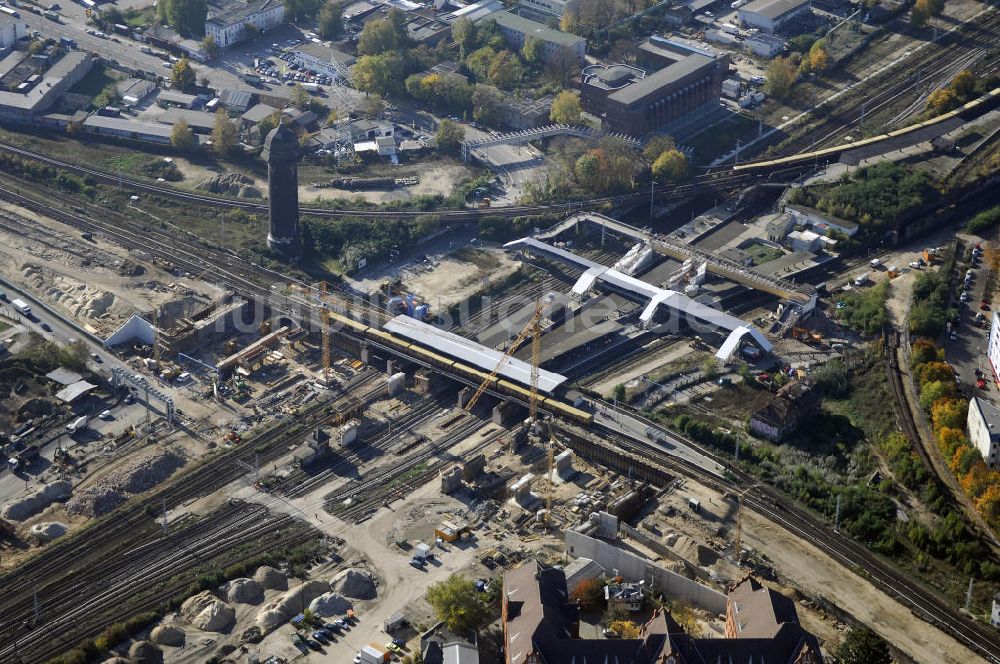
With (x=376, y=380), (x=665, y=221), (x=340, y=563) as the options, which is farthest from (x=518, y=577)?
(x=665, y=221)

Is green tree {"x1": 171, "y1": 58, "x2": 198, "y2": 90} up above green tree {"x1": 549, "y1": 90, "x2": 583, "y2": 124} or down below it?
below

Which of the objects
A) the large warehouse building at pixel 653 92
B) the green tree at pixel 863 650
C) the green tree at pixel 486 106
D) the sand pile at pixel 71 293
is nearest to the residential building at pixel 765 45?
the large warehouse building at pixel 653 92

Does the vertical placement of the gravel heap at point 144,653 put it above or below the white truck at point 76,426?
above

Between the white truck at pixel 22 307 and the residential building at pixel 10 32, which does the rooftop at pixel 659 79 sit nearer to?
the white truck at pixel 22 307

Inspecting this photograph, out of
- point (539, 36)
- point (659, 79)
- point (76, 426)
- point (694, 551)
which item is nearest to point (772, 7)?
point (659, 79)

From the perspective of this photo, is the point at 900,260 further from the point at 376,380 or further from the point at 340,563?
the point at 340,563

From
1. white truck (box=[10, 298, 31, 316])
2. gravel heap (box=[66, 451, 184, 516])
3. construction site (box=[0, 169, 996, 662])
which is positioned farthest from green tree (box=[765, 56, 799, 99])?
gravel heap (box=[66, 451, 184, 516])

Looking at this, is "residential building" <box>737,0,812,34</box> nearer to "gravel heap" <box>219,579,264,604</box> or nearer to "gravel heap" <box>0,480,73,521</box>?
"gravel heap" <box>0,480,73,521</box>
